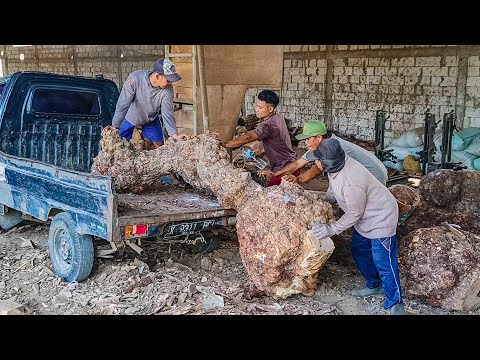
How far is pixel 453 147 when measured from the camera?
10688mm

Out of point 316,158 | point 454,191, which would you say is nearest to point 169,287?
point 316,158

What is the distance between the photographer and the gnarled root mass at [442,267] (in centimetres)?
438

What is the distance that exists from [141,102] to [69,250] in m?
1.92

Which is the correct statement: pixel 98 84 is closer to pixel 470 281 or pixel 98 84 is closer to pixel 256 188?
pixel 256 188

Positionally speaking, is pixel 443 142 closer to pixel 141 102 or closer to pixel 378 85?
pixel 378 85

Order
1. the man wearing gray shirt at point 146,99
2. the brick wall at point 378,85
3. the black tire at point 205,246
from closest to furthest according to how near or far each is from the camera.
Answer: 1. the black tire at point 205,246
2. the man wearing gray shirt at point 146,99
3. the brick wall at point 378,85

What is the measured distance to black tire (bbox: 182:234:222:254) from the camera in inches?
224

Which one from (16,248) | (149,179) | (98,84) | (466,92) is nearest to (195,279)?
(149,179)

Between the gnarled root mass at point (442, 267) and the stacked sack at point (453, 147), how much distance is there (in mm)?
6104

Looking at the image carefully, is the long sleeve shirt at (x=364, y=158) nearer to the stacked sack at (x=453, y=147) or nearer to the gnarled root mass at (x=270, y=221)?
the gnarled root mass at (x=270, y=221)

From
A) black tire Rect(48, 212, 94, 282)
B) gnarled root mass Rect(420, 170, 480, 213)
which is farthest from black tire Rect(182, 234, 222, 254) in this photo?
gnarled root mass Rect(420, 170, 480, 213)

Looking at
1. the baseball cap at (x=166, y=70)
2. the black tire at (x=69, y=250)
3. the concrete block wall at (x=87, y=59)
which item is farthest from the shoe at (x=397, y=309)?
the concrete block wall at (x=87, y=59)

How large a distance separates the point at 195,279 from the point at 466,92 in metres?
9.11

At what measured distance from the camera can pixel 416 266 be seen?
455cm
